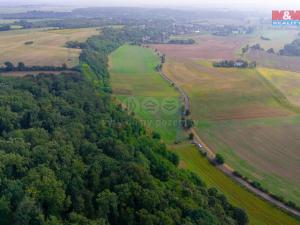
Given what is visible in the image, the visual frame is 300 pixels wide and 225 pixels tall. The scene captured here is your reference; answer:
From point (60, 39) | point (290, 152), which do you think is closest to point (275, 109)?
point (290, 152)

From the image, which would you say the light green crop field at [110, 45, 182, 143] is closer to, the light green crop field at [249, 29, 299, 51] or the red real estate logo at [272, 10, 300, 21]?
the red real estate logo at [272, 10, 300, 21]

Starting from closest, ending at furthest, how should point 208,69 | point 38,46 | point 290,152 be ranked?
point 290,152 → point 208,69 → point 38,46

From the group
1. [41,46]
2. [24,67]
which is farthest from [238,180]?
[41,46]

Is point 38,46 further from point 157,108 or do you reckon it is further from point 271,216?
point 271,216

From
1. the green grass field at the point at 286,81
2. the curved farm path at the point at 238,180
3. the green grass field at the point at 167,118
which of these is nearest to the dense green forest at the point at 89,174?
the green grass field at the point at 167,118

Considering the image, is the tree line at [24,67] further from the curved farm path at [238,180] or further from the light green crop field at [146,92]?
the curved farm path at [238,180]

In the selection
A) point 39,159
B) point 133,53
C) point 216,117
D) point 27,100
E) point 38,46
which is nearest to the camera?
point 39,159

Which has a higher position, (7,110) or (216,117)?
(7,110)
